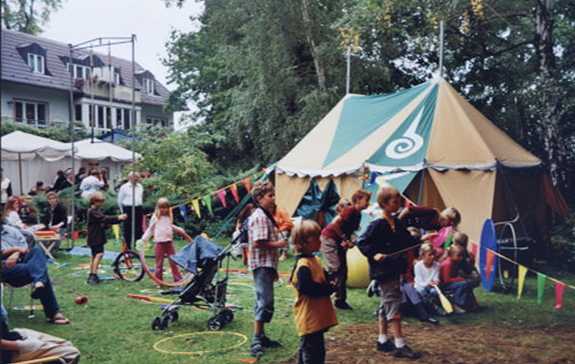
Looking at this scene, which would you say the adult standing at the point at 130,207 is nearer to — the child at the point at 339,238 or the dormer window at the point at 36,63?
the child at the point at 339,238

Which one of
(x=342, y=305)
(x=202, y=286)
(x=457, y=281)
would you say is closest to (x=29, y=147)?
(x=202, y=286)

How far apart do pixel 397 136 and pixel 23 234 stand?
5960 mm

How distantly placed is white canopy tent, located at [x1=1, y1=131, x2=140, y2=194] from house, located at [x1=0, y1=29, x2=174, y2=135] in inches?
108

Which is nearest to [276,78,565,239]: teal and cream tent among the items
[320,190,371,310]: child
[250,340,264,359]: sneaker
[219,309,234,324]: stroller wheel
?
[320,190,371,310]: child

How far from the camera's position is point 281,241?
5012mm

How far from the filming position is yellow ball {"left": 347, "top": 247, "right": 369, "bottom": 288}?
7975 millimetres

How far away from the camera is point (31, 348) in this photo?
3641 millimetres

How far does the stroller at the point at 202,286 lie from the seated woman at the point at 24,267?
1132 millimetres

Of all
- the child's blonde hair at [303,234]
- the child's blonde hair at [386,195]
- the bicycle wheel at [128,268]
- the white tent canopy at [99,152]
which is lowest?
the bicycle wheel at [128,268]

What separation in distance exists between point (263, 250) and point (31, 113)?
23012mm

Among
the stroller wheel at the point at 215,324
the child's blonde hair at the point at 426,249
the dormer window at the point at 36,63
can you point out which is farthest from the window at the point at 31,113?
the child's blonde hair at the point at 426,249

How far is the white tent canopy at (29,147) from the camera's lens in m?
13.0

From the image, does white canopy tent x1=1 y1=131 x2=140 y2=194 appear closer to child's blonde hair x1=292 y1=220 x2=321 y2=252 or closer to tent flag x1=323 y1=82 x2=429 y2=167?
tent flag x1=323 y1=82 x2=429 y2=167

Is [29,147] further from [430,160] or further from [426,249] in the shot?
→ [426,249]
